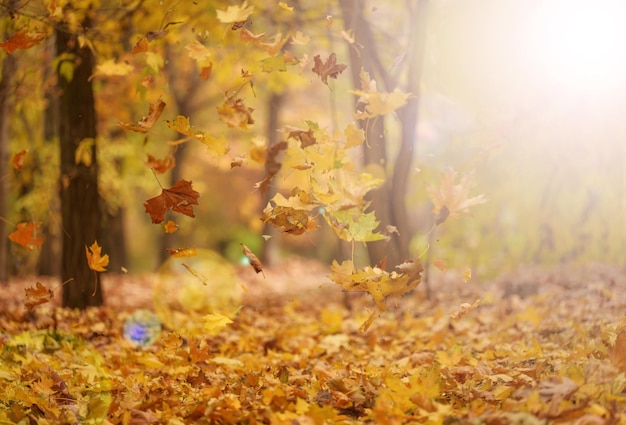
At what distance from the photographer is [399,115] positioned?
6113 millimetres

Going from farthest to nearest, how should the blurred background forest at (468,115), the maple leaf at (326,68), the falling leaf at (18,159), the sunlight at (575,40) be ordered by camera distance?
the sunlight at (575,40) < the blurred background forest at (468,115) < the falling leaf at (18,159) < the maple leaf at (326,68)

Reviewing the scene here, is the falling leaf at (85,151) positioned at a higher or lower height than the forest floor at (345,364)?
higher

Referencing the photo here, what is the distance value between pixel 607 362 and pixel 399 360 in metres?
1.44

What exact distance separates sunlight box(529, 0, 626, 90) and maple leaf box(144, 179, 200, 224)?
7.86 metres

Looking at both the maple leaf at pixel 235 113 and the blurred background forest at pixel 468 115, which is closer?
the maple leaf at pixel 235 113

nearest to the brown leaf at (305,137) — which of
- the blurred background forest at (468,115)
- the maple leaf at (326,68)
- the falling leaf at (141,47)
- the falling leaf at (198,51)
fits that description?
the maple leaf at (326,68)

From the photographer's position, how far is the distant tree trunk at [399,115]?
6.01m

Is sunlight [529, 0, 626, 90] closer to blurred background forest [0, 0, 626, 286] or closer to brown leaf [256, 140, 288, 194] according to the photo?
blurred background forest [0, 0, 626, 286]

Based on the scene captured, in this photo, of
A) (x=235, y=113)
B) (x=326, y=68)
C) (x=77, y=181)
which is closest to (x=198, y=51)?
(x=235, y=113)

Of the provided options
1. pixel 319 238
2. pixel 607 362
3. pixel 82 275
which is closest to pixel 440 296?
pixel 82 275

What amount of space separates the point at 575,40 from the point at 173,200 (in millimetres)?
8274

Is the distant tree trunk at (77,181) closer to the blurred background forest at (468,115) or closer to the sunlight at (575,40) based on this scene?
the blurred background forest at (468,115)

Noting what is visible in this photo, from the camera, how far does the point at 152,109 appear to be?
3.51 meters

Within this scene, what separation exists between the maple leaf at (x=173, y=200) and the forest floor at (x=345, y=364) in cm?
64
